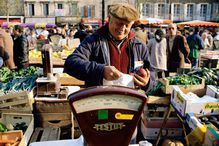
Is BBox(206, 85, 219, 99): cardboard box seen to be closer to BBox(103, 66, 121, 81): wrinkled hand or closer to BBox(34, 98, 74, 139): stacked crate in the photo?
BBox(34, 98, 74, 139): stacked crate

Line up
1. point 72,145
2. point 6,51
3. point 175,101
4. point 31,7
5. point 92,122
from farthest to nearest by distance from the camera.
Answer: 1. point 31,7
2. point 6,51
3. point 175,101
4. point 72,145
5. point 92,122

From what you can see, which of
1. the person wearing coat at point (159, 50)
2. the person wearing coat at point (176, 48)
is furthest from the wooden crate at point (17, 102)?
the person wearing coat at point (176, 48)

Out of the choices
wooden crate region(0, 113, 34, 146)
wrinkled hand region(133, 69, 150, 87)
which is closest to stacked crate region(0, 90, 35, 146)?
wooden crate region(0, 113, 34, 146)

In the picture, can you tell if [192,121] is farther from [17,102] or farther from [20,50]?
[20,50]

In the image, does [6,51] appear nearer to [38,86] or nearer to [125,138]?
[38,86]

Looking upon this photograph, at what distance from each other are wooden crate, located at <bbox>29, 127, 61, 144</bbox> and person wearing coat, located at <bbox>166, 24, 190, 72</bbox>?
11.2 ft

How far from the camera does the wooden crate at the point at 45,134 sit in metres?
4.04

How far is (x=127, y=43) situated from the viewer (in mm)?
2277

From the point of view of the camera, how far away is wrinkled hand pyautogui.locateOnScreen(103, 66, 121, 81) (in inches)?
72.8

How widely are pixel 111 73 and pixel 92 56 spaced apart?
45cm

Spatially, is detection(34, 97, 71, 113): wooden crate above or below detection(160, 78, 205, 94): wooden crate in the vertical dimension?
below

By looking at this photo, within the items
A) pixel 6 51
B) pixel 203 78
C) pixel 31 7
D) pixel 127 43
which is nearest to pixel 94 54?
pixel 127 43

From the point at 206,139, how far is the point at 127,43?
55.9 inches

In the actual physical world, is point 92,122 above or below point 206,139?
above
